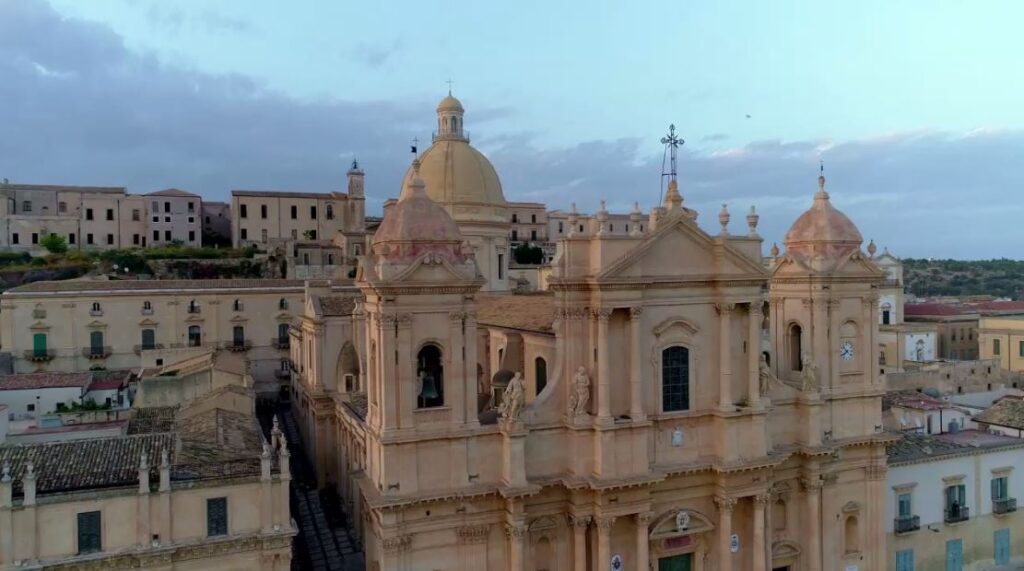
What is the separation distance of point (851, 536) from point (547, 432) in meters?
12.9

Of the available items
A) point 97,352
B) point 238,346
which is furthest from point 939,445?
point 97,352

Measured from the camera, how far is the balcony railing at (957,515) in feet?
93.2

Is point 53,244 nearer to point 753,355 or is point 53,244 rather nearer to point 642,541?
point 642,541

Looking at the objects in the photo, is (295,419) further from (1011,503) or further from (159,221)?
(159,221)

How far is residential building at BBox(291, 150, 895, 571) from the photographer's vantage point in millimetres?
20203

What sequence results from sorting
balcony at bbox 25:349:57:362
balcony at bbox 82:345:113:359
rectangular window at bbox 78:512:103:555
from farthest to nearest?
balcony at bbox 82:345:113:359 < balcony at bbox 25:349:57:362 < rectangular window at bbox 78:512:103:555

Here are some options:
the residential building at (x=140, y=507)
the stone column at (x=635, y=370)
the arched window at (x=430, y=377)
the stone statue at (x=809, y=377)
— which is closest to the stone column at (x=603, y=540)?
the stone column at (x=635, y=370)

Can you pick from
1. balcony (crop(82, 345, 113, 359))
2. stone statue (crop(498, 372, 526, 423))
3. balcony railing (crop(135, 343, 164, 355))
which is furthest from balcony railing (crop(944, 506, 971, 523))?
balcony (crop(82, 345, 113, 359))

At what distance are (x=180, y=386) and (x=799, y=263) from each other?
92.9ft

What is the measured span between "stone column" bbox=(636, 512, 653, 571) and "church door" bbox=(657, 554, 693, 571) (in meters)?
1.33

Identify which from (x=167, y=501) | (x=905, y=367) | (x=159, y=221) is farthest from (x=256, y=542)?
(x=159, y=221)

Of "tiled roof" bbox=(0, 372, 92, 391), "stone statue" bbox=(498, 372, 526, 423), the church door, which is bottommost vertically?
the church door

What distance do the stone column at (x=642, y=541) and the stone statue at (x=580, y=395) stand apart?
3.50m

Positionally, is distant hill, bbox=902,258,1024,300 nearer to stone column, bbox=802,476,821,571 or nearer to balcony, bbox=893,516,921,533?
balcony, bbox=893,516,921,533
